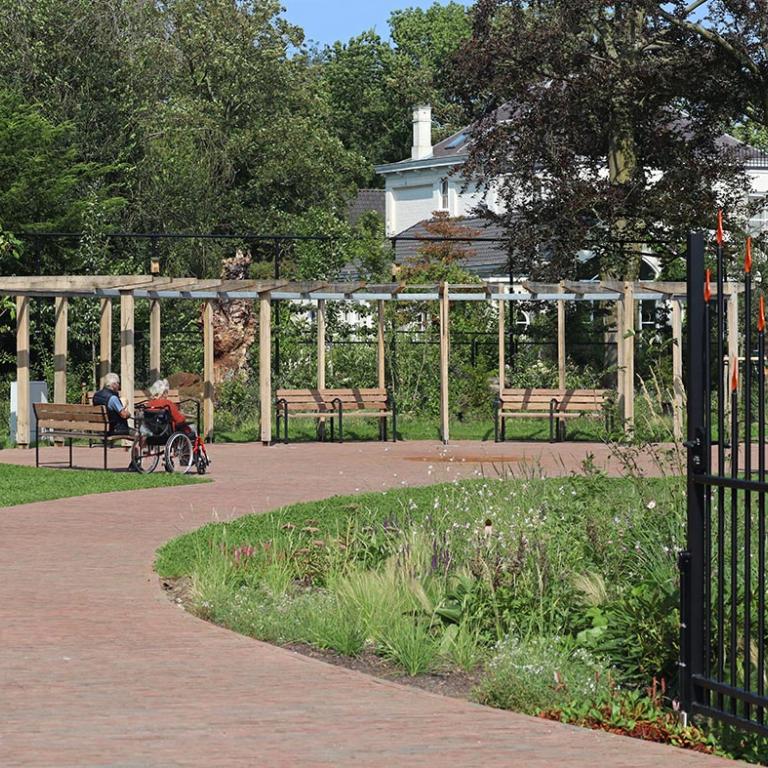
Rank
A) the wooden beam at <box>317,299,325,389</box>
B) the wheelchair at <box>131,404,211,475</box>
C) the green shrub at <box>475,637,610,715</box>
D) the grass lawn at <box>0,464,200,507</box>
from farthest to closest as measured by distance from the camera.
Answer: the wooden beam at <box>317,299,325,389</box>
the wheelchair at <box>131,404,211,475</box>
the grass lawn at <box>0,464,200,507</box>
the green shrub at <box>475,637,610,715</box>

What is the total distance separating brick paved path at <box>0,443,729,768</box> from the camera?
19.8 ft

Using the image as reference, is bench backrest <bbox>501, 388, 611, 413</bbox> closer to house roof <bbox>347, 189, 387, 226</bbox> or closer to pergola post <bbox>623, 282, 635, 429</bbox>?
pergola post <bbox>623, 282, 635, 429</bbox>

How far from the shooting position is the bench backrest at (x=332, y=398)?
25.7m

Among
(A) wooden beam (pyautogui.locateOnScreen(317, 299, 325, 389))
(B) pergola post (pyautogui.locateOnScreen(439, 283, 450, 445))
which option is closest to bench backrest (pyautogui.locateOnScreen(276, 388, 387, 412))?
(A) wooden beam (pyautogui.locateOnScreen(317, 299, 325, 389))

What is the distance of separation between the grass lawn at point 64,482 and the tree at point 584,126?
12415 mm

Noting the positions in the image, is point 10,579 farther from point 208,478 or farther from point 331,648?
point 208,478

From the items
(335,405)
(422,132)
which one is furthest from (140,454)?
(422,132)

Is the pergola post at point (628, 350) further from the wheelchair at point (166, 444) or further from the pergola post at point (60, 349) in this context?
the pergola post at point (60, 349)

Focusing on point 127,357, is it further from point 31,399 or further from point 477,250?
point 477,250

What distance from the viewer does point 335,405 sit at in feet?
87.4

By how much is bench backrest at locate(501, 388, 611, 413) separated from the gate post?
18753 mm

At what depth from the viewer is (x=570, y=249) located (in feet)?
95.6

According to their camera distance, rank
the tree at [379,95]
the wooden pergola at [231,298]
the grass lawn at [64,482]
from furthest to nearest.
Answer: the tree at [379,95] < the wooden pergola at [231,298] < the grass lawn at [64,482]

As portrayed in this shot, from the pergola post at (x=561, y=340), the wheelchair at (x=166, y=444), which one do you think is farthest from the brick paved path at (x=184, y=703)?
the pergola post at (x=561, y=340)
